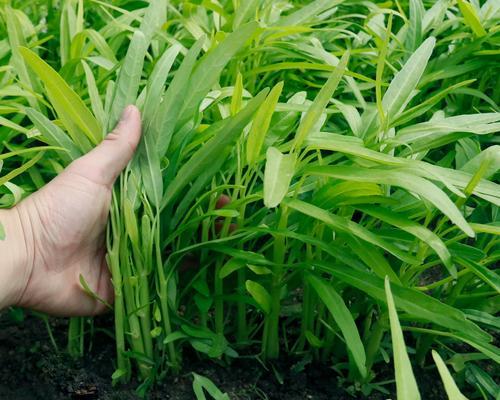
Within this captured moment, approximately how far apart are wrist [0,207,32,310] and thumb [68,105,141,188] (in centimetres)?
14

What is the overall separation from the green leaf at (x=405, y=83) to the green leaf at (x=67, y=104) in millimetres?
455

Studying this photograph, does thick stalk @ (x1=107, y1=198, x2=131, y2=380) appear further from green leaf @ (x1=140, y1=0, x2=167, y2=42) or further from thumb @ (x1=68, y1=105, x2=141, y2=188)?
green leaf @ (x1=140, y1=0, x2=167, y2=42)

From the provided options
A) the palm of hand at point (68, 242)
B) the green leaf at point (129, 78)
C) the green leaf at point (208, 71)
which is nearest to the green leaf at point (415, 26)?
the green leaf at point (208, 71)

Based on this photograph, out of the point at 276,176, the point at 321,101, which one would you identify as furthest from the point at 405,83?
the point at 276,176

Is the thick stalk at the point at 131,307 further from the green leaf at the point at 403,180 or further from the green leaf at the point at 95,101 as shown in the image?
the green leaf at the point at 403,180

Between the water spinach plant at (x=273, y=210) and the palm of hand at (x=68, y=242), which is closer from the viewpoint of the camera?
the water spinach plant at (x=273, y=210)

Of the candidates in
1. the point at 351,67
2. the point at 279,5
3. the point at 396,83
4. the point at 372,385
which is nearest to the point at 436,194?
the point at 396,83

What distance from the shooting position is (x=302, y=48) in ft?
4.04

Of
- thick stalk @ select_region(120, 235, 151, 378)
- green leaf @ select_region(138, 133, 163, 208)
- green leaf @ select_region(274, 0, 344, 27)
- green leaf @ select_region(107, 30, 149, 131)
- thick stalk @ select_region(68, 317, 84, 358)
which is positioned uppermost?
green leaf @ select_region(274, 0, 344, 27)

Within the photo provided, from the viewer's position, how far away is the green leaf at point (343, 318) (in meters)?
0.85

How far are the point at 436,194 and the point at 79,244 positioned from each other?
605mm

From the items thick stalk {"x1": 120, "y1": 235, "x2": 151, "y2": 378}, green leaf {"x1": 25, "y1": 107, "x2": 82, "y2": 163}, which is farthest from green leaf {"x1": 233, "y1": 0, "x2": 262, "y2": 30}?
thick stalk {"x1": 120, "y1": 235, "x2": 151, "y2": 378}

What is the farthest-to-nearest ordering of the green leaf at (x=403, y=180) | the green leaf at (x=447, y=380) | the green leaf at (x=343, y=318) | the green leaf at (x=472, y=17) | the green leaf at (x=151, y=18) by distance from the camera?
the green leaf at (x=472, y=17), the green leaf at (x=151, y=18), the green leaf at (x=343, y=318), the green leaf at (x=403, y=180), the green leaf at (x=447, y=380)

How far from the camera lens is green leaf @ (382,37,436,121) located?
0.95 meters
